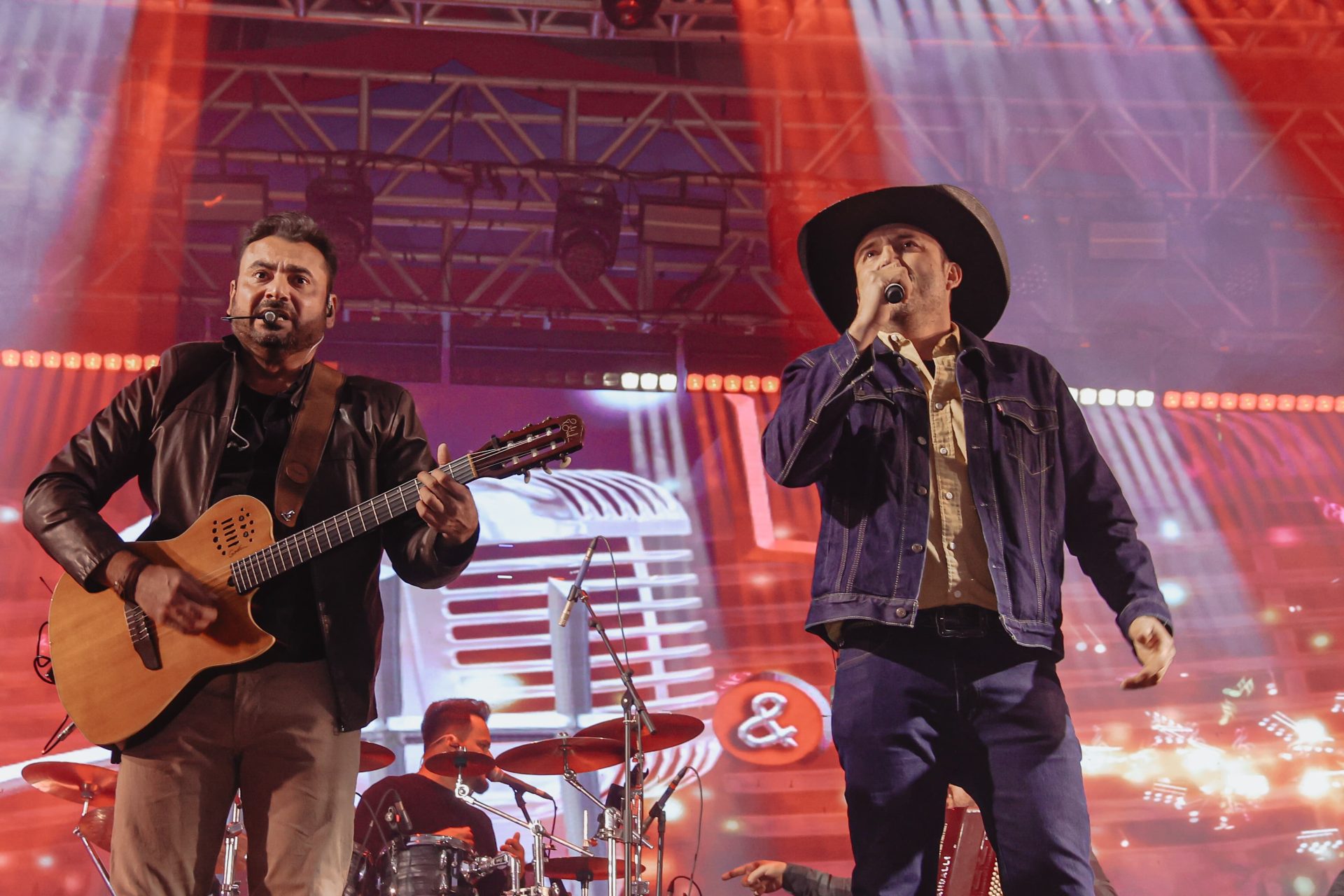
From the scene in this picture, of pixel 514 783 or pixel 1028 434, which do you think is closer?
pixel 1028 434

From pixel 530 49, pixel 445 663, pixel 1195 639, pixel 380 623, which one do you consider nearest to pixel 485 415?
pixel 445 663

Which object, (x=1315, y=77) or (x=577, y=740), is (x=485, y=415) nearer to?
(x=577, y=740)

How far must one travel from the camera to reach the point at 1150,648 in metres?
2.56

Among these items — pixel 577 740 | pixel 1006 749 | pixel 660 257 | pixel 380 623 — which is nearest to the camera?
pixel 1006 749

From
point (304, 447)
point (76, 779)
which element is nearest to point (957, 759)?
point (304, 447)

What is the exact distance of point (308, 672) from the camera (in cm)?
262

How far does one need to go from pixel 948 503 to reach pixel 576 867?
4448mm

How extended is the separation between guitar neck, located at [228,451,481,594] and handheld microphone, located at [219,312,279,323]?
0.52 m

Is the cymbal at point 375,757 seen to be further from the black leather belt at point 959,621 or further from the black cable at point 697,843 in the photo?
the black leather belt at point 959,621

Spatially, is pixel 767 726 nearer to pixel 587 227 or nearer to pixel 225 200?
pixel 587 227

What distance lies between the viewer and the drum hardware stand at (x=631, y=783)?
17.1 ft

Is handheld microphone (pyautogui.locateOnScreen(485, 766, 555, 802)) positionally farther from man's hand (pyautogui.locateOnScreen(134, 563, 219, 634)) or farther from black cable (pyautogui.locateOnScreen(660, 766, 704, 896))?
man's hand (pyautogui.locateOnScreen(134, 563, 219, 634))

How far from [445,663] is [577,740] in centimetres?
239

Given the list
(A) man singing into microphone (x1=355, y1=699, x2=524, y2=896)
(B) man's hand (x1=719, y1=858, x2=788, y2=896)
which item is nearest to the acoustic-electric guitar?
(B) man's hand (x1=719, y1=858, x2=788, y2=896)
